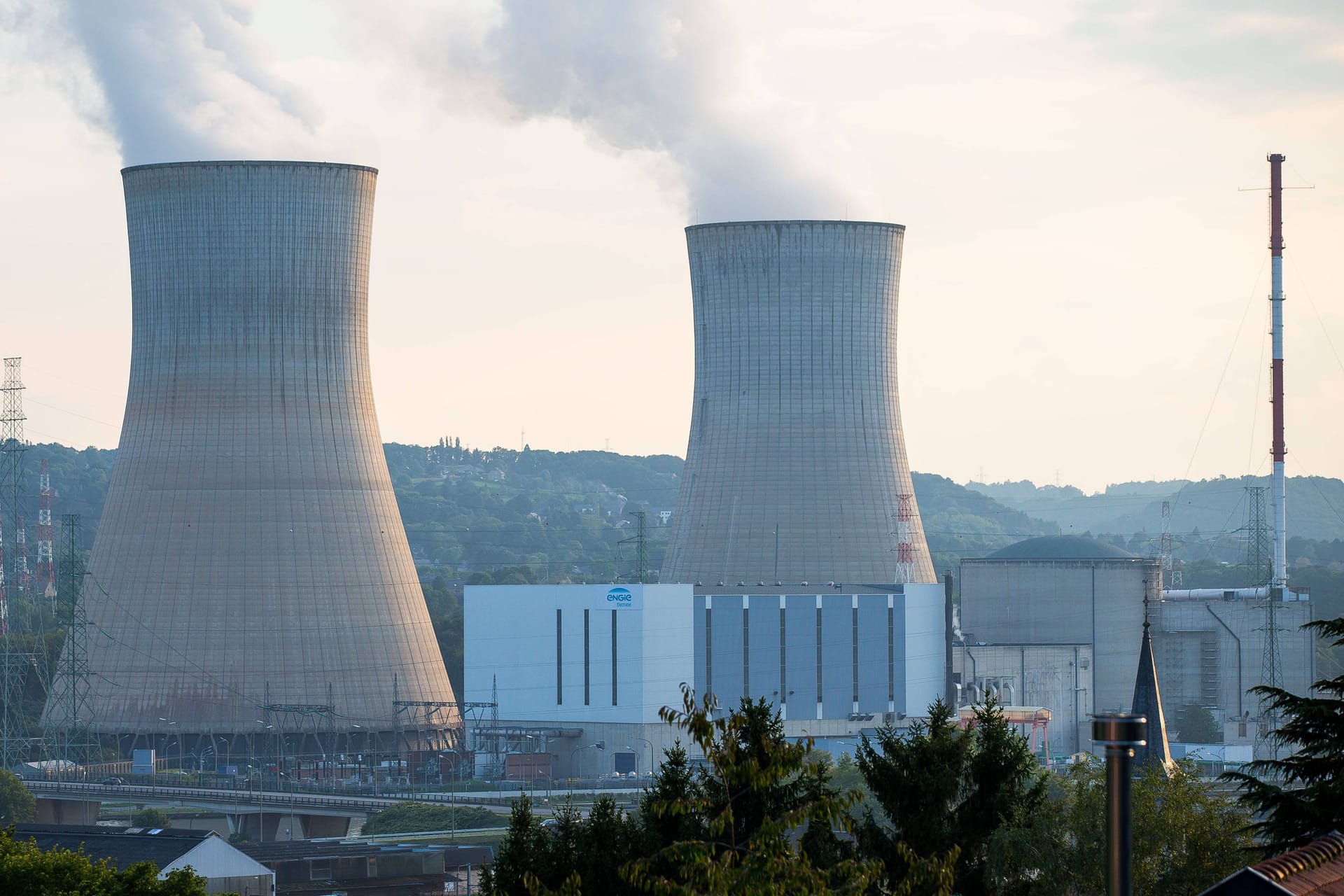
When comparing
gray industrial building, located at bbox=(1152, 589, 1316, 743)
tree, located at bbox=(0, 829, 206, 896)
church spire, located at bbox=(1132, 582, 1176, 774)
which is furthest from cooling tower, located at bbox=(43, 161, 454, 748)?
gray industrial building, located at bbox=(1152, 589, 1316, 743)

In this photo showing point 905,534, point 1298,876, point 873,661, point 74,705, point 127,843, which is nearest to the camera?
point 1298,876

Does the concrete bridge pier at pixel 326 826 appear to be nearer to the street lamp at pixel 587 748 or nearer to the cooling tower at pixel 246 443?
the cooling tower at pixel 246 443

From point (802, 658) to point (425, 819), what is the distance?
12142 millimetres

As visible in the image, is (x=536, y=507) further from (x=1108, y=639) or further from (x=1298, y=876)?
(x=1298, y=876)

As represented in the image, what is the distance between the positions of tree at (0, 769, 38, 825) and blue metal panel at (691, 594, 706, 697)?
15.0 metres

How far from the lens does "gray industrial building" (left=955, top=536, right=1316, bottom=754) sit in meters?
53.0

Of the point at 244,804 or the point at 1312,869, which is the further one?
the point at 244,804

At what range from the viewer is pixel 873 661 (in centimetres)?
4941

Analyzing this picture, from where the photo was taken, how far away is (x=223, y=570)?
41.1 meters

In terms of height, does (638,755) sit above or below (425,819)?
above

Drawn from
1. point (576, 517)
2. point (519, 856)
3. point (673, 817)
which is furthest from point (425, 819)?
point (576, 517)

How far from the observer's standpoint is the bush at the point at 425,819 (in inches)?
1533

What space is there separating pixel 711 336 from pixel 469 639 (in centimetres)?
897

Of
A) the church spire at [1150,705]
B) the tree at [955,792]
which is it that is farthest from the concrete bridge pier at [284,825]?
the tree at [955,792]
